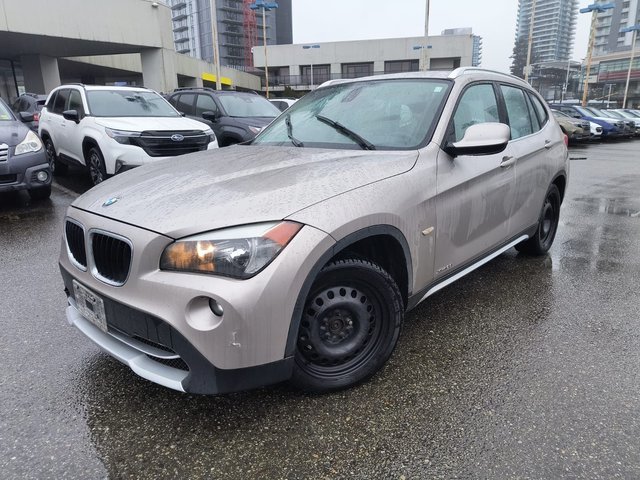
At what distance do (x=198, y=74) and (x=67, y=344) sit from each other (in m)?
48.0

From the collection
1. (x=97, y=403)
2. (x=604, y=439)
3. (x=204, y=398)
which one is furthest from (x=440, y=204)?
(x=97, y=403)

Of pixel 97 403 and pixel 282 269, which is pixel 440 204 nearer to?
pixel 282 269

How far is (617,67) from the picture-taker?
9744 centimetres

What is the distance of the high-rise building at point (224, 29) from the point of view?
10350 cm

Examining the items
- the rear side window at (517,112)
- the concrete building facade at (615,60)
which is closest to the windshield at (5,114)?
the rear side window at (517,112)

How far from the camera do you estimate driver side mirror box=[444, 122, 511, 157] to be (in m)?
2.89

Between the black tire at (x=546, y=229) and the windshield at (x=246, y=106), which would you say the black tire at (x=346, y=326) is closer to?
the black tire at (x=546, y=229)

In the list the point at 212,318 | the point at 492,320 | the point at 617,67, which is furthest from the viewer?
the point at 617,67

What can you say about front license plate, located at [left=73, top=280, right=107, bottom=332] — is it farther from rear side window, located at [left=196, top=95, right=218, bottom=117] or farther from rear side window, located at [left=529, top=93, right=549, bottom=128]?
rear side window, located at [left=196, top=95, right=218, bottom=117]

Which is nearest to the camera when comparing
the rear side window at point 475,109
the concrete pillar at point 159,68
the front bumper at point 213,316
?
the front bumper at point 213,316

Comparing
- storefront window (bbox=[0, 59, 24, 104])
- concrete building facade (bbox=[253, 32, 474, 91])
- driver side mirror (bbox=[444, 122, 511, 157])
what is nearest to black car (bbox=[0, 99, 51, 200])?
driver side mirror (bbox=[444, 122, 511, 157])

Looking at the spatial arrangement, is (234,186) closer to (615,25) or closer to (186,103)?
(186,103)

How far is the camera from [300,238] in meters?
2.12

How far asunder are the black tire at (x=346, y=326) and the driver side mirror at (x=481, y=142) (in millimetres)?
945
